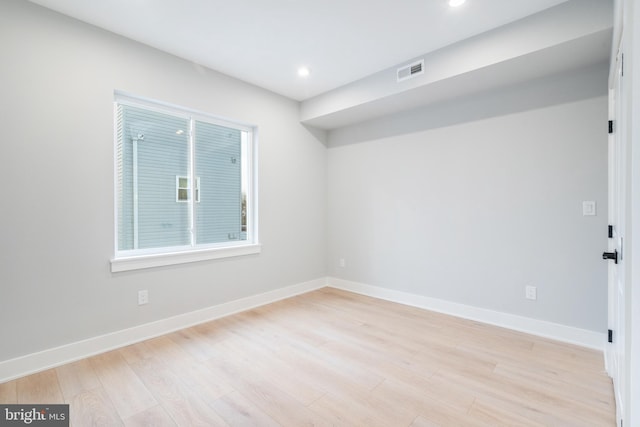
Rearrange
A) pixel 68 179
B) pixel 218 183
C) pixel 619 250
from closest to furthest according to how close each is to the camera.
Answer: pixel 619 250, pixel 68 179, pixel 218 183

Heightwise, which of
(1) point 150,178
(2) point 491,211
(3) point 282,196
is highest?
(1) point 150,178

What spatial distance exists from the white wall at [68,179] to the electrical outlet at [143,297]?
5cm

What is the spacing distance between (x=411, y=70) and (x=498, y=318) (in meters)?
2.77

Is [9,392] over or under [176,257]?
under

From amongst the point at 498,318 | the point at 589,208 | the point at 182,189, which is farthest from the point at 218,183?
the point at 589,208

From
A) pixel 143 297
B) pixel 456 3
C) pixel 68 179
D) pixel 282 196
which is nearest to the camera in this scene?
pixel 456 3

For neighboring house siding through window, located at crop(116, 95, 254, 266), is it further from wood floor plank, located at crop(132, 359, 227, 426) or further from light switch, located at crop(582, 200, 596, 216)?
light switch, located at crop(582, 200, 596, 216)

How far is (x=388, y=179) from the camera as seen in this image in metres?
3.99

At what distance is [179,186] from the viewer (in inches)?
126

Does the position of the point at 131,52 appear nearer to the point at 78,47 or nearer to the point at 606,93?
the point at 78,47

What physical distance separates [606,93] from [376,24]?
2068 millimetres

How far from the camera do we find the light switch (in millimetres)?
2562

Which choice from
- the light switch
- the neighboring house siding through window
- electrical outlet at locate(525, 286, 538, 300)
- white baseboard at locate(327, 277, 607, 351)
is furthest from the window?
the light switch

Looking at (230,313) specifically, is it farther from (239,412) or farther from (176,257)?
(239,412)
